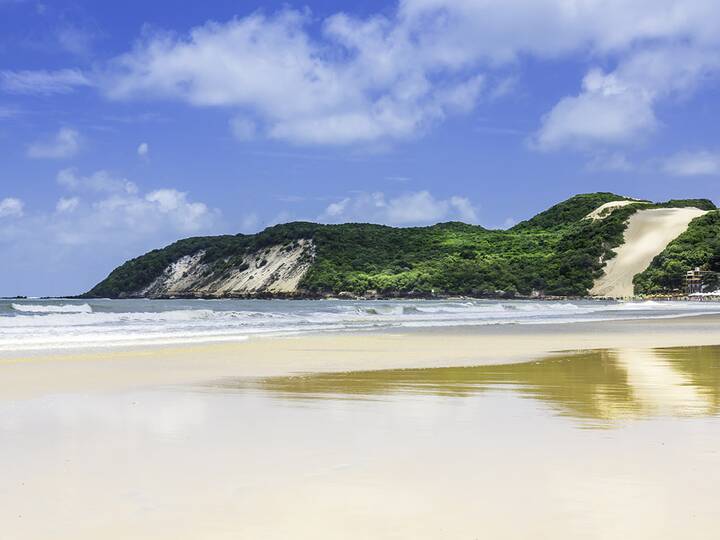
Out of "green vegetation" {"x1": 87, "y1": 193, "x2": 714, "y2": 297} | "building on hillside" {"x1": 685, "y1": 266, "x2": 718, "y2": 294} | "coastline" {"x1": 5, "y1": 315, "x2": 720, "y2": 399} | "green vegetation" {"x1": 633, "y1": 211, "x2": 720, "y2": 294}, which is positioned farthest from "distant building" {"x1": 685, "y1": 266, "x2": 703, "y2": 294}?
"coastline" {"x1": 5, "y1": 315, "x2": 720, "y2": 399}

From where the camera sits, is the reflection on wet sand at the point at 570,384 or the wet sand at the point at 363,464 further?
the reflection on wet sand at the point at 570,384

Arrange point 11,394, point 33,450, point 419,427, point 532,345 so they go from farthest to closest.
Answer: point 532,345 → point 11,394 → point 419,427 → point 33,450

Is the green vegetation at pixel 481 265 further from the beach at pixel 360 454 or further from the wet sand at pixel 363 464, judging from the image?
the wet sand at pixel 363 464

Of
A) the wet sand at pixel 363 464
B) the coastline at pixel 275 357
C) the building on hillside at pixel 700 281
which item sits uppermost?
the building on hillside at pixel 700 281

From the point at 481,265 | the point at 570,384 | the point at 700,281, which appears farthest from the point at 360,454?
the point at 481,265

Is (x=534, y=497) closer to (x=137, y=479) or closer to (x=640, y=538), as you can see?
(x=640, y=538)

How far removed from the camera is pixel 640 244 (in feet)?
561

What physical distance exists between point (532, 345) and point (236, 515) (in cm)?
2006

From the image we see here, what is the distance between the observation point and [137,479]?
654 centimetres

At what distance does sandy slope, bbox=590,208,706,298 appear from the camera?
158375mm

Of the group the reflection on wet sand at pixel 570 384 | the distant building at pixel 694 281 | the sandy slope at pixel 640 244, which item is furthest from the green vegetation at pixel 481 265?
the reflection on wet sand at pixel 570 384

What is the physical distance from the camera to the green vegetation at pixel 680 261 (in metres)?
137

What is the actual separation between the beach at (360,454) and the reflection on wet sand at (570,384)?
5cm

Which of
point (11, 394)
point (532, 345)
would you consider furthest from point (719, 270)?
point (11, 394)
